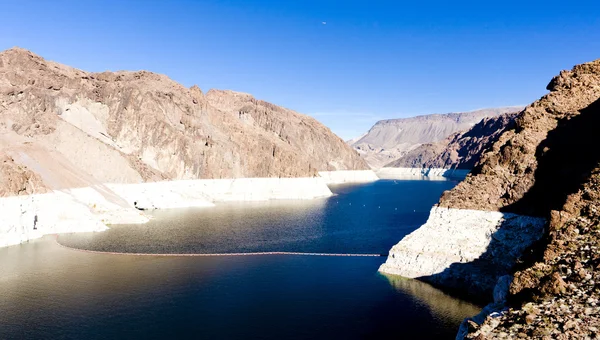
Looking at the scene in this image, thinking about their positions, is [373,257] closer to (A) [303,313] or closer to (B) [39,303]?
(A) [303,313]

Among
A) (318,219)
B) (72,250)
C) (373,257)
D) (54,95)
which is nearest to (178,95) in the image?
(54,95)

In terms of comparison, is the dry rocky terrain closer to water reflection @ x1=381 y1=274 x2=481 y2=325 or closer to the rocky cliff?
the rocky cliff

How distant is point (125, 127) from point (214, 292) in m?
107

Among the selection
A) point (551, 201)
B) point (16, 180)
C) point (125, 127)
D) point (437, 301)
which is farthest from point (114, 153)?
point (551, 201)

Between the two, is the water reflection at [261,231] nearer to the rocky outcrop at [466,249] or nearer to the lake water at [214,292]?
the lake water at [214,292]

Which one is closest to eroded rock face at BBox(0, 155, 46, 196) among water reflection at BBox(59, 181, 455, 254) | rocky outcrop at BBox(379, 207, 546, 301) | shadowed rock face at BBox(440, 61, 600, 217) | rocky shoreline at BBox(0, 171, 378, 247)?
rocky shoreline at BBox(0, 171, 378, 247)

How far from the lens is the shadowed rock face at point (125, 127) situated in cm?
11125

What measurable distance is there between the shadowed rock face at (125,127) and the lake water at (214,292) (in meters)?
46.4

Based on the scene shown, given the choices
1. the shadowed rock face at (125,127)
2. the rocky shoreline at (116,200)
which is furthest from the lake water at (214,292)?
the shadowed rock face at (125,127)

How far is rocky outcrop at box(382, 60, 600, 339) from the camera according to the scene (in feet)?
62.2

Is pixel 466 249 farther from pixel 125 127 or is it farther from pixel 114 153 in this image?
pixel 125 127

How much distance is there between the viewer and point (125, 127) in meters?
136

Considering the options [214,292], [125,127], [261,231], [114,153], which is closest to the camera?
[214,292]

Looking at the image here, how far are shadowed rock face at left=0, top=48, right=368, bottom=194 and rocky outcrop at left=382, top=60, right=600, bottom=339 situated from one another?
8788 cm
